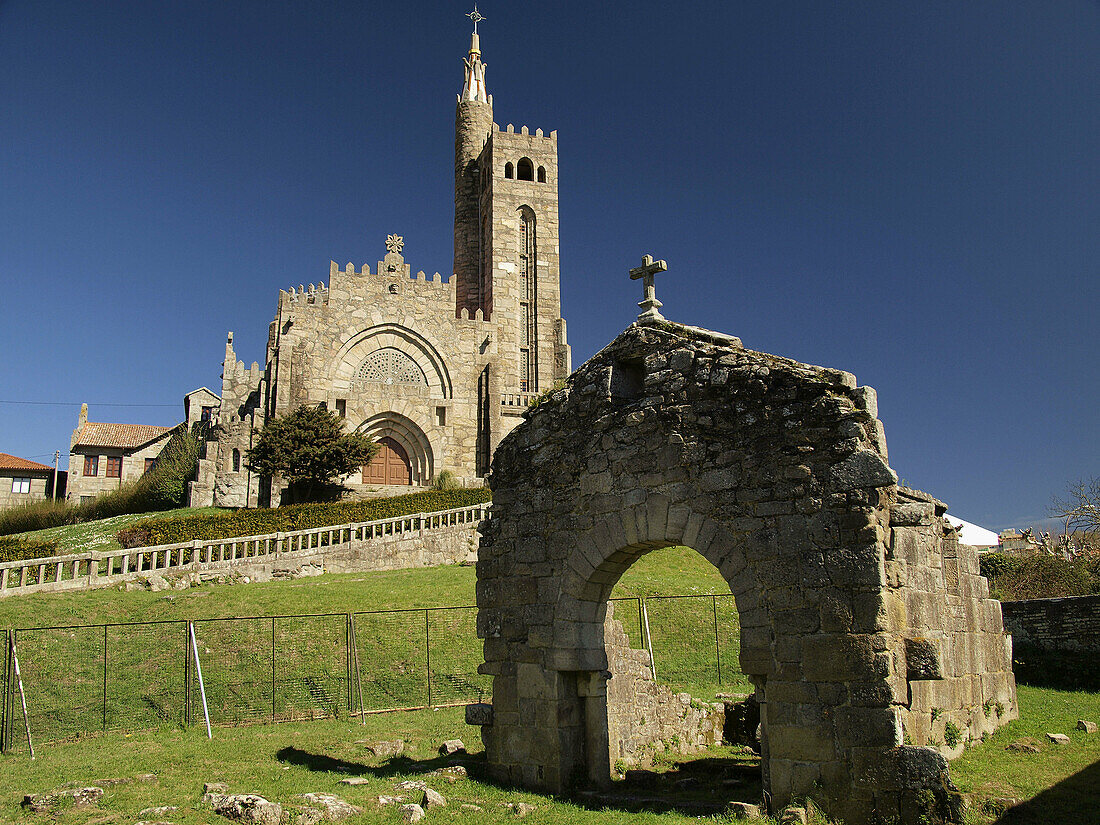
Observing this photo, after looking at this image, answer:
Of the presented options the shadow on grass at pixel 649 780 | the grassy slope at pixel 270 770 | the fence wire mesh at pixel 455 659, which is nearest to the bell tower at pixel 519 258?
the fence wire mesh at pixel 455 659

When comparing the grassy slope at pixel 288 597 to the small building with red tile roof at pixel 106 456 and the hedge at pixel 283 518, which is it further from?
the small building with red tile roof at pixel 106 456

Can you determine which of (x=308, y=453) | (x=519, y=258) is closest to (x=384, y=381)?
(x=308, y=453)

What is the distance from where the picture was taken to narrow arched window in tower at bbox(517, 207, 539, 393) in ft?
145

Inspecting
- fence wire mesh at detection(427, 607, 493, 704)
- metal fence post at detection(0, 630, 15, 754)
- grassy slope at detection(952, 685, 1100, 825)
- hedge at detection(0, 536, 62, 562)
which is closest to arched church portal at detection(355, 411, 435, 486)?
hedge at detection(0, 536, 62, 562)

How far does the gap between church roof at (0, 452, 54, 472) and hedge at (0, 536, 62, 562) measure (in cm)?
3413

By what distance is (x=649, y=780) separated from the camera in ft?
29.7

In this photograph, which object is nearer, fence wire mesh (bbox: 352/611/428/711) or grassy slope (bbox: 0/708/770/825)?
grassy slope (bbox: 0/708/770/825)

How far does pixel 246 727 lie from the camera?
1195 cm

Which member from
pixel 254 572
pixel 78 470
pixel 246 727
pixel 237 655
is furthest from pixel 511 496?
pixel 78 470

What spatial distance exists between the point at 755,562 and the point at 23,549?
19.9m

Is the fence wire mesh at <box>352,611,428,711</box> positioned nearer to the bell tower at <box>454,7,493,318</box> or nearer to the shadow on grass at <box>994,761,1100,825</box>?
the shadow on grass at <box>994,761,1100,825</box>

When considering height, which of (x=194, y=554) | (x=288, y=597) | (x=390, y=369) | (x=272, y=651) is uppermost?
(x=390, y=369)

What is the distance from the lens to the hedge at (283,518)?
22.5m

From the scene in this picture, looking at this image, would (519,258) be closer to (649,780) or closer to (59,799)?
(649,780)
